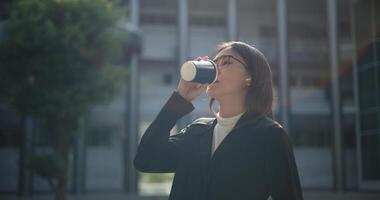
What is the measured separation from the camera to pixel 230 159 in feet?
6.23

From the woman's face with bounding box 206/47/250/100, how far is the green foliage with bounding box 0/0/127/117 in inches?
524

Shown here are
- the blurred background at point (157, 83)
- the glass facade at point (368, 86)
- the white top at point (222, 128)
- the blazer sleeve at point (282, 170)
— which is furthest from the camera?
the glass facade at point (368, 86)

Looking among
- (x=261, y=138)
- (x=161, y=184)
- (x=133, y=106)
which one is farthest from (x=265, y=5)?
(x=261, y=138)

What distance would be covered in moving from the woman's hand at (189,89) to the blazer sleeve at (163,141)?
18 mm

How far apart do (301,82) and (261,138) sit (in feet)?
83.8

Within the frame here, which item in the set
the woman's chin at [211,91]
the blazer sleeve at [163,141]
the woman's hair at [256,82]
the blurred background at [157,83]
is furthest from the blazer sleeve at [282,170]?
the blurred background at [157,83]

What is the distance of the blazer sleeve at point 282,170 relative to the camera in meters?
1.82

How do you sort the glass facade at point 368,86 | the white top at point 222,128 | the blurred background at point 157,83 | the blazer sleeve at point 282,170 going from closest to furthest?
1. the blazer sleeve at point 282,170
2. the white top at point 222,128
3. the blurred background at point 157,83
4. the glass facade at point 368,86

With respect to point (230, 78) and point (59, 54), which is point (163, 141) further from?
point (59, 54)

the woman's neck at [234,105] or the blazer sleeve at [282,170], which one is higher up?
the woman's neck at [234,105]

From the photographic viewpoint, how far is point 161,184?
30.7 m

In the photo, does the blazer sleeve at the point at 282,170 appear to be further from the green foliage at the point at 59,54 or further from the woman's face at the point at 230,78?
the green foliage at the point at 59,54

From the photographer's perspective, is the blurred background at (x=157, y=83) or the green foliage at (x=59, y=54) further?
the blurred background at (x=157, y=83)

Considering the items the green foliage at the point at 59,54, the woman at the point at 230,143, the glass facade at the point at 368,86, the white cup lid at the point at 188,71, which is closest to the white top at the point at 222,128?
the woman at the point at 230,143
